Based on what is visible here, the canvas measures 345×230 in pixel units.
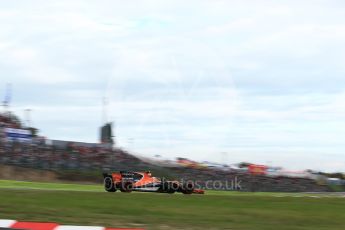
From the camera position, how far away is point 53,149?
44062 millimetres

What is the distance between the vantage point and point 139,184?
23875mm

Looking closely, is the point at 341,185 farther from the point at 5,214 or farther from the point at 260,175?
the point at 5,214

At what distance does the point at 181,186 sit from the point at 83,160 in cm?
2182

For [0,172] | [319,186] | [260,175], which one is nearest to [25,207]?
[0,172]

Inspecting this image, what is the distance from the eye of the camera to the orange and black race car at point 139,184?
23062 millimetres

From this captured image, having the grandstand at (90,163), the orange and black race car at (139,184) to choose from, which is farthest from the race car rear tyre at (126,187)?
the grandstand at (90,163)

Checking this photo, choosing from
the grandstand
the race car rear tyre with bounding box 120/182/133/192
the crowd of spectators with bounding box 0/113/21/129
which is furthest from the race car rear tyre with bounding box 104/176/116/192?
the crowd of spectators with bounding box 0/113/21/129

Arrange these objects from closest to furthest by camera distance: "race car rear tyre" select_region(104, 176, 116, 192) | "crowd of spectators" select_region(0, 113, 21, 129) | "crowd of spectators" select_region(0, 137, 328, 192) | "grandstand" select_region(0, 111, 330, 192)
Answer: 1. "race car rear tyre" select_region(104, 176, 116, 192)
2. "crowd of spectators" select_region(0, 137, 328, 192)
3. "grandstand" select_region(0, 111, 330, 192)
4. "crowd of spectators" select_region(0, 113, 21, 129)

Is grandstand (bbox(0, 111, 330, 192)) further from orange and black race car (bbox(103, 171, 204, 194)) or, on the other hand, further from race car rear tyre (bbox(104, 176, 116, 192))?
race car rear tyre (bbox(104, 176, 116, 192))

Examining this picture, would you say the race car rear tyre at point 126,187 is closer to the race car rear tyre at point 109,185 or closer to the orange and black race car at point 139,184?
the orange and black race car at point 139,184

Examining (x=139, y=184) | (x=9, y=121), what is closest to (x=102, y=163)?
(x=9, y=121)

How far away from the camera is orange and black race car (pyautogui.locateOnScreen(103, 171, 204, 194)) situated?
75.7 feet

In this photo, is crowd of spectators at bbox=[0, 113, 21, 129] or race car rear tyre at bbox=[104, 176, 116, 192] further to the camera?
crowd of spectators at bbox=[0, 113, 21, 129]

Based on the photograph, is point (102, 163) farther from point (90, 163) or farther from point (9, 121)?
point (9, 121)
